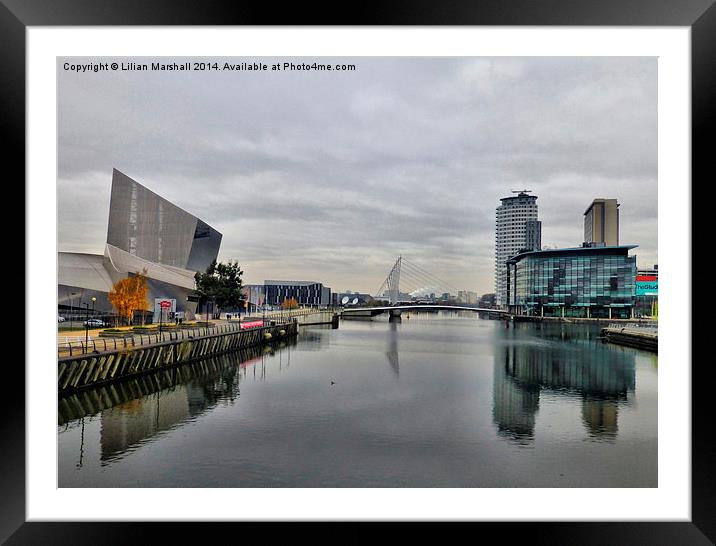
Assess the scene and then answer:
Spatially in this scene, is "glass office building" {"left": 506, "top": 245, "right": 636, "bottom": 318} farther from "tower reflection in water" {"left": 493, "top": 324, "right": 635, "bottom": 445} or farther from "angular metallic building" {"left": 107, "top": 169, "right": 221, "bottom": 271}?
"angular metallic building" {"left": 107, "top": 169, "right": 221, "bottom": 271}

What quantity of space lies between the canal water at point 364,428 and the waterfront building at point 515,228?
225ft

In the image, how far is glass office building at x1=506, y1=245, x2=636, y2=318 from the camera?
130ft

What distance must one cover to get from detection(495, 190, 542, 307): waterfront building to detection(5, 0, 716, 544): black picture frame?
79.6 m

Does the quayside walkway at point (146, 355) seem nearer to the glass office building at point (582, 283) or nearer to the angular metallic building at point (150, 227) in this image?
the angular metallic building at point (150, 227)

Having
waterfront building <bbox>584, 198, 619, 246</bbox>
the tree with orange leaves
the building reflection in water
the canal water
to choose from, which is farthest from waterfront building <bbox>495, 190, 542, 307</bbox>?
the building reflection in water

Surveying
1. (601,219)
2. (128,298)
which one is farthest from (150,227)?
(601,219)

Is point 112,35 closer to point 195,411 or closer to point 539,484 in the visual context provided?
point 539,484

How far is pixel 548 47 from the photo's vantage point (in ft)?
12.9

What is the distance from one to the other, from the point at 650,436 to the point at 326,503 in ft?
22.3

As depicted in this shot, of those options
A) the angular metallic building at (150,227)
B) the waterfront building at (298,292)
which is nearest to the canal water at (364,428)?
the angular metallic building at (150,227)

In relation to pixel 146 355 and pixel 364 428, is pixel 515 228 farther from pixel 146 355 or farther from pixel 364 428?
pixel 364 428

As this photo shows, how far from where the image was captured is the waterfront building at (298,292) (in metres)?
69.7

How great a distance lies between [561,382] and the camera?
1364 cm

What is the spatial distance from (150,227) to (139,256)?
4.75ft
